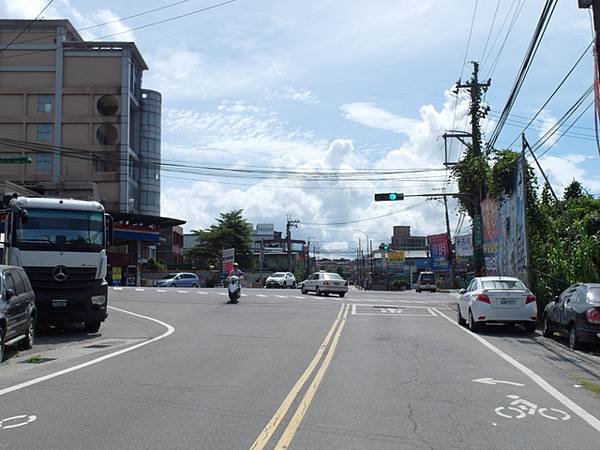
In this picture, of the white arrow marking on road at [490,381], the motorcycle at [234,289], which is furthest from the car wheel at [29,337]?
the motorcycle at [234,289]

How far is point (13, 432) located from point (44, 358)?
6.23 metres

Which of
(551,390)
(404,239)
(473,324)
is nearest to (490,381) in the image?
(551,390)

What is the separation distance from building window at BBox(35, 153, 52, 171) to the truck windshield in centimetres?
6385

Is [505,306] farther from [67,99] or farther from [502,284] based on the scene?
[67,99]

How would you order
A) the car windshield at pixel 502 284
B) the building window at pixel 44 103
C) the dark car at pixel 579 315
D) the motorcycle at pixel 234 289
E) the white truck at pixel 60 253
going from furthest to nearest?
the building window at pixel 44 103 → the motorcycle at pixel 234 289 → the car windshield at pixel 502 284 → the white truck at pixel 60 253 → the dark car at pixel 579 315

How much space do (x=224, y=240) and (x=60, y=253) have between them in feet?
224

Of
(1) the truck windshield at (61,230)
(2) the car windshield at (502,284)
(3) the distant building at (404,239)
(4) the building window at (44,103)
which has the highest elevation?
(4) the building window at (44,103)

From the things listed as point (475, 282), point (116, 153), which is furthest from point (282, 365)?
point (116, 153)

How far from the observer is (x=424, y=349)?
14453 mm

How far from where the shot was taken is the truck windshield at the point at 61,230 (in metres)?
16.3

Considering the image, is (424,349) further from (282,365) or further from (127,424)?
(127,424)

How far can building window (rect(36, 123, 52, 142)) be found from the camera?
252 feet

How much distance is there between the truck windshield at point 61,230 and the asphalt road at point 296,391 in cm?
232

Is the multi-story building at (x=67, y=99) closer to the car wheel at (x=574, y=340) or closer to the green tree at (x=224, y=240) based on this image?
the green tree at (x=224, y=240)
